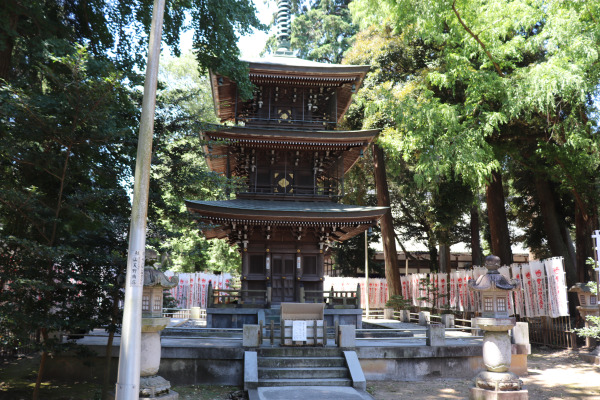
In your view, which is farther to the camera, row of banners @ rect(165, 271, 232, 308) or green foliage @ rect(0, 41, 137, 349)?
row of banners @ rect(165, 271, 232, 308)

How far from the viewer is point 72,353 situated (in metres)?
12.1

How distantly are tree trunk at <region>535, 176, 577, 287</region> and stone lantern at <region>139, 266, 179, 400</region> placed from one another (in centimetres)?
1843

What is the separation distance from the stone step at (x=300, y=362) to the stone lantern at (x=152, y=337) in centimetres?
338

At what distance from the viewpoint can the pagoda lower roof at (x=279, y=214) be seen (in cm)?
1670

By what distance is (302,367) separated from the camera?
12.3m

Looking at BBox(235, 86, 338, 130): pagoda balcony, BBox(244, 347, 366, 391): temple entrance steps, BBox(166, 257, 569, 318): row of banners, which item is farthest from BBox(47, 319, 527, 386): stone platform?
BBox(235, 86, 338, 130): pagoda balcony

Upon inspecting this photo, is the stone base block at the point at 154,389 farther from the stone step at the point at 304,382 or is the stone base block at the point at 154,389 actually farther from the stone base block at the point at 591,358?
the stone base block at the point at 591,358

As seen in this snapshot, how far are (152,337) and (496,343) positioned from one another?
23.2 feet

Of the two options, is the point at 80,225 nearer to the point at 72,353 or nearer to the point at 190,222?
the point at 190,222

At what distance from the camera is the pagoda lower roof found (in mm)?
16703

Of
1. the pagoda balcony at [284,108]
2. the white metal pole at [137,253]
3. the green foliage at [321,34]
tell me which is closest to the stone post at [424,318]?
the pagoda balcony at [284,108]

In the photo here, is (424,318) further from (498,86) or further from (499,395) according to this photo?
(498,86)

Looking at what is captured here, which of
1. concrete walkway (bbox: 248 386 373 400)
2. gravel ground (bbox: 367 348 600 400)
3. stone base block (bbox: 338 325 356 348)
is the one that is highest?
stone base block (bbox: 338 325 356 348)

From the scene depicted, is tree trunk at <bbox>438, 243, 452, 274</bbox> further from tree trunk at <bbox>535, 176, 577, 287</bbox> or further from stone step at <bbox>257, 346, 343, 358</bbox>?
stone step at <bbox>257, 346, 343, 358</bbox>
